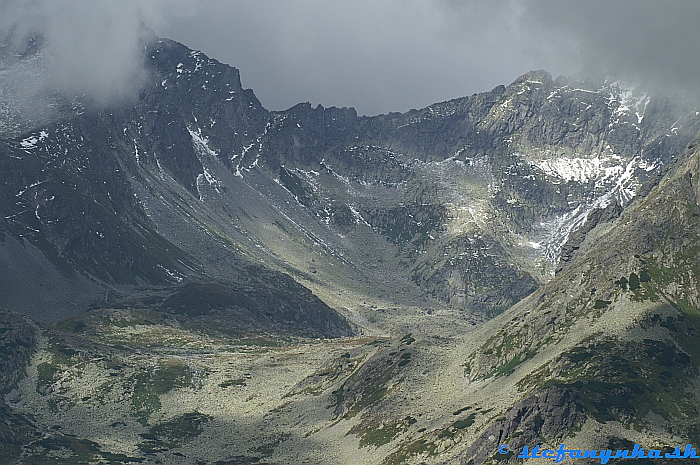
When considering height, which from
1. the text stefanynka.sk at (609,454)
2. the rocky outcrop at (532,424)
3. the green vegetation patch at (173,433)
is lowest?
the text stefanynka.sk at (609,454)

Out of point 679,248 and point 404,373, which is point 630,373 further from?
point 404,373

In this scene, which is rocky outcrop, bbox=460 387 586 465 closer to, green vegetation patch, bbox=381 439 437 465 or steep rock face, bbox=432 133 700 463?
steep rock face, bbox=432 133 700 463

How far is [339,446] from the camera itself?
158m

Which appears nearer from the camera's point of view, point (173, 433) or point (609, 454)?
point (609, 454)

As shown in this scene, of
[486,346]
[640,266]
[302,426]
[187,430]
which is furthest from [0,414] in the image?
[640,266]

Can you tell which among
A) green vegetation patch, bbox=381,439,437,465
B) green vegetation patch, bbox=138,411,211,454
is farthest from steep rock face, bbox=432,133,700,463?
green vegetation patch, bbox=138,411,211,454

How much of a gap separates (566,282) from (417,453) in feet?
196

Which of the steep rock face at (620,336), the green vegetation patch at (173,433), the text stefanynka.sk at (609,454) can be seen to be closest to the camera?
the text stefanynka.sk at (609,454)

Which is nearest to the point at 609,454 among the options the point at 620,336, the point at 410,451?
the point at 620,336

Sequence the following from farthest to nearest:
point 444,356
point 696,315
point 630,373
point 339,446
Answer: point 444,356 → point 339,446 → point 696,315 → point 630,373

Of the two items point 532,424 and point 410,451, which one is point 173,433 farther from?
point 532,424

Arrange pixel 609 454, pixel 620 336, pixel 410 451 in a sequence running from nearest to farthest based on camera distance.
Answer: pixel 609 454 < pixel 410 451 < pixel 620 336

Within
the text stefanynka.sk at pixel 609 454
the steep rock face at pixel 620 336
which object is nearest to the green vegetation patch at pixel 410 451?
the steep rock face at pixel 620 336

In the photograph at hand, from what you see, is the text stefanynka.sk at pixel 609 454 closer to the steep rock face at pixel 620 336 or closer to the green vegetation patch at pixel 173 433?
the steep rock face at pixel 620 336
